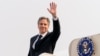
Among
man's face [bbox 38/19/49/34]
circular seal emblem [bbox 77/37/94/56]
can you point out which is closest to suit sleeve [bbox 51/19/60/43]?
man's face [bbox 38/19/49/34]

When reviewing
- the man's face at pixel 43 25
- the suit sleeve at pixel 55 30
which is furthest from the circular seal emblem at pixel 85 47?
the man's face at pixel 43 25

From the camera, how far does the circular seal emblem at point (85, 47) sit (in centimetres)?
83

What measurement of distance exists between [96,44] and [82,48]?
2.0 inches

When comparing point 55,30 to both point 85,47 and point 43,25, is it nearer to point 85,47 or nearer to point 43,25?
point 43,25

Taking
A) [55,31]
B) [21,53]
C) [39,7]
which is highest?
[39,7]

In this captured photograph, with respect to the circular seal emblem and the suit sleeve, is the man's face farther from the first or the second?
the circular seal emblem

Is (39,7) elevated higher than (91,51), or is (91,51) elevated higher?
(39,7)

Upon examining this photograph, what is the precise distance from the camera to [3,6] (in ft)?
9.48

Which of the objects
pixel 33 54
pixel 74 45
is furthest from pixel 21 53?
pixel 74 45

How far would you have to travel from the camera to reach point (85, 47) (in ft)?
2.78

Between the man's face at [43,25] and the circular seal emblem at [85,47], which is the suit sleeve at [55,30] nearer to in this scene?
the man's face at [43,25]

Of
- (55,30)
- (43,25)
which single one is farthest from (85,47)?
(43,25)

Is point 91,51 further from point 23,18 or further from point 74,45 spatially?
point 23,18

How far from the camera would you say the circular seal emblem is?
832 millimetres
